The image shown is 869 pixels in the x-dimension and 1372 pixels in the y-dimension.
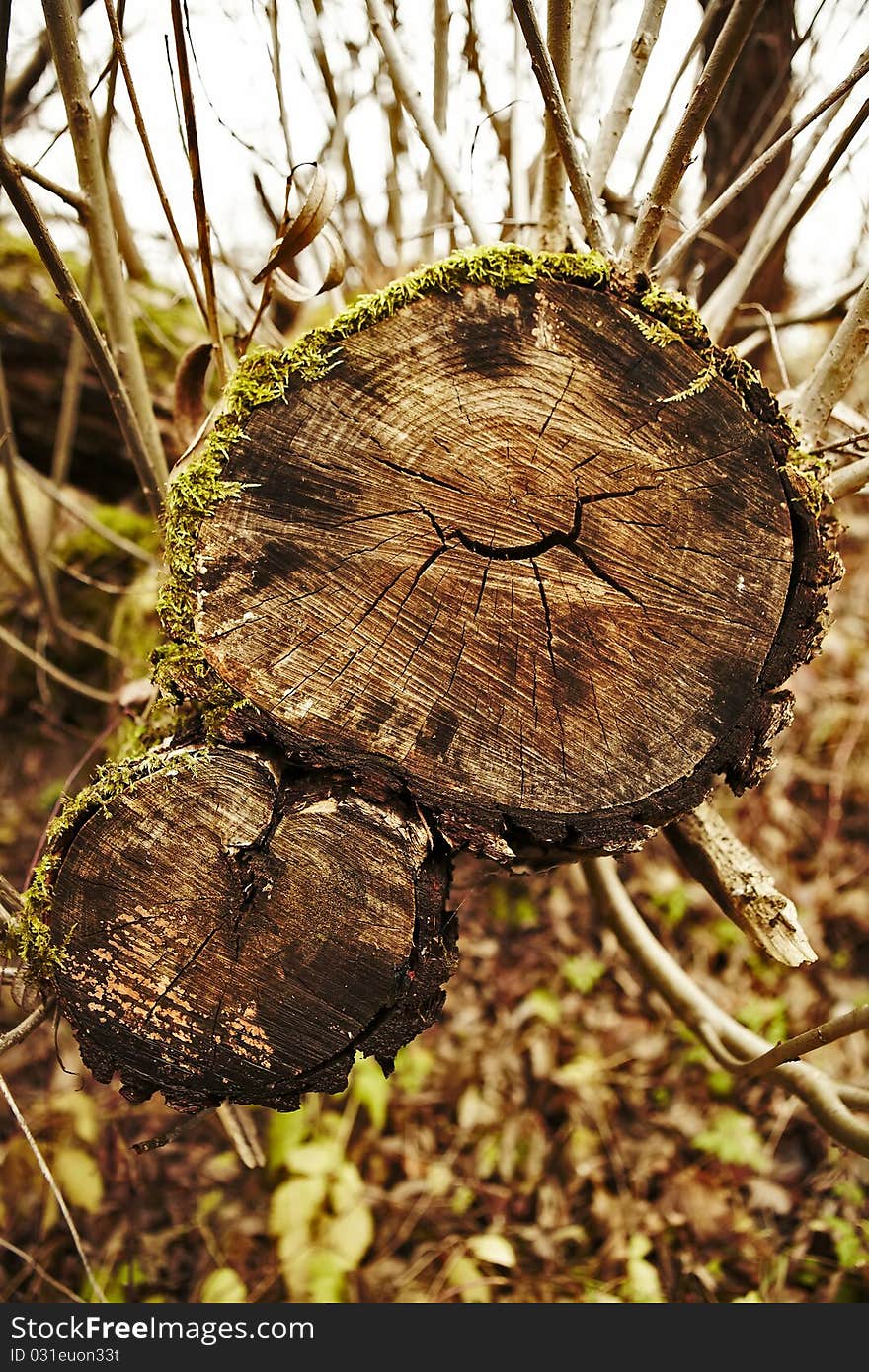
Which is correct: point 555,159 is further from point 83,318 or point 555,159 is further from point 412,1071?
point 412,1071

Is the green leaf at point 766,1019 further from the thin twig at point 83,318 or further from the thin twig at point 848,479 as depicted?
the thin twig at point 83,318

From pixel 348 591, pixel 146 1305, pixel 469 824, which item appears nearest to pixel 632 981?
pixel 146 1305

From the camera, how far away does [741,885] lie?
1505 mm

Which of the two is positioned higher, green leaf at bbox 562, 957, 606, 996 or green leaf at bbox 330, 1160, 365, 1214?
green leaf at bbox 562, 957, 606, 996

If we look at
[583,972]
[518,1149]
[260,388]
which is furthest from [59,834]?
[583,972]

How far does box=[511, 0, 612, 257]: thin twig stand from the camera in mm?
1249

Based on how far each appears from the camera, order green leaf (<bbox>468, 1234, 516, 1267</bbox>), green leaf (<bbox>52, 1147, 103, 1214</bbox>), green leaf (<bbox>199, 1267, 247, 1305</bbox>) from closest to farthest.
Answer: green leaf (<bbox>199, 1267, 247, 1305</bbox>) < green leaf (<bbox>468, 1234, 516, 1267</bbox>) < green leaf (<bbox>52, 1147, 103, 1214</bbox>)

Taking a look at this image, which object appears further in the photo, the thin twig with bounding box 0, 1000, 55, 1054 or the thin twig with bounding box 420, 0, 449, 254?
the thin twig with bounding box 420, 0, 449, 254

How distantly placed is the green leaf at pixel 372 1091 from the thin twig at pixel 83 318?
2.04m

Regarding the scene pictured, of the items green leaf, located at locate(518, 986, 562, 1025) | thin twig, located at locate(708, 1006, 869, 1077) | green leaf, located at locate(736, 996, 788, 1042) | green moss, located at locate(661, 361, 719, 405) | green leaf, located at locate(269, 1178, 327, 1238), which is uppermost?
green moss, located at locate(661, 361, 719, 405)

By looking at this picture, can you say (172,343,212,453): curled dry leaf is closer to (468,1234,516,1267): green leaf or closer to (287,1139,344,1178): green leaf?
(287,1139,344,1178): green leaf

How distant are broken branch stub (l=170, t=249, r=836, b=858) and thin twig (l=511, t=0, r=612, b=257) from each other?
10.7 inches

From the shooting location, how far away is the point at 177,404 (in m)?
1.75

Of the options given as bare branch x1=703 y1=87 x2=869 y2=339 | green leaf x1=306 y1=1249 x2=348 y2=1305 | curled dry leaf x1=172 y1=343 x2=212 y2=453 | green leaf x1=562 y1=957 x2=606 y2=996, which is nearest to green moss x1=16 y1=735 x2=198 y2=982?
curled dry leaf x1=172 y1=343 x2=212 y2=453
